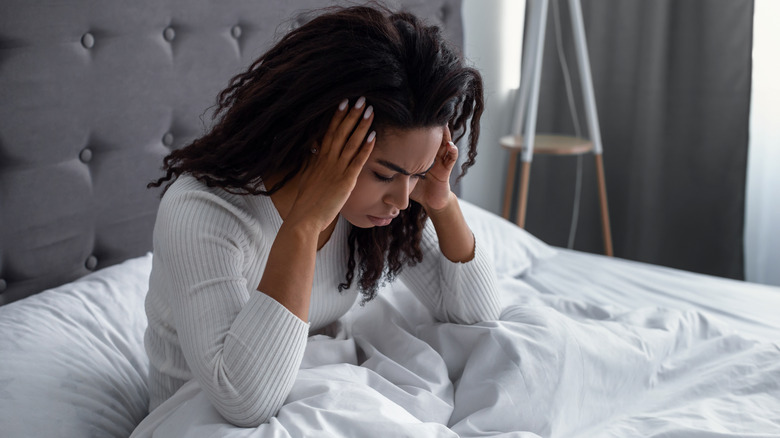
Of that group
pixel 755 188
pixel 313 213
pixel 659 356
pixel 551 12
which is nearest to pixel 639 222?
pixel 755 188

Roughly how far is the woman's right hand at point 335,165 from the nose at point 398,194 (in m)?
0.06

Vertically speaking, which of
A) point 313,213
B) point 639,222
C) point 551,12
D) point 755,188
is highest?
point 551,12

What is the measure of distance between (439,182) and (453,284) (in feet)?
0.59

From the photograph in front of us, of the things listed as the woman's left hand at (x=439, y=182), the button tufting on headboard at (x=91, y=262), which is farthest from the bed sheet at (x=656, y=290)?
the button tufting on headboard at (x=91, y=262)

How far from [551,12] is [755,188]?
911 mm

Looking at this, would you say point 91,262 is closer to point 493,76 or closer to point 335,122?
point 335,122

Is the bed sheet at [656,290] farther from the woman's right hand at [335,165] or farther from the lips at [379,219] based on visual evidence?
the woman's right hand at [335,165]

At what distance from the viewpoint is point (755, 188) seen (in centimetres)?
244

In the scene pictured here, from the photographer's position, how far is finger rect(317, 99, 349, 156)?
98 cm

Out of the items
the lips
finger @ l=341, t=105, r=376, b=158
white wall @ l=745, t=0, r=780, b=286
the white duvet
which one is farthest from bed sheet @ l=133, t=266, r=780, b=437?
white wall @ l=745, t=0, r=780, b=286

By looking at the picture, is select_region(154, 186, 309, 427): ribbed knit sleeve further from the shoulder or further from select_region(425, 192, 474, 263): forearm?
select_region(425, 192, 474, 263): forearm

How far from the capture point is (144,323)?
1339 mm

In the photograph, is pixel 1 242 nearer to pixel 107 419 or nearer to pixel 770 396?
pixel 107 419

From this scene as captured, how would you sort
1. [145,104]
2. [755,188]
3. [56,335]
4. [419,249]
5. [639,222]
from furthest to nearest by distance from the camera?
[639,222] < [755,188] < [145,104] < [419,249] < [56,335]
